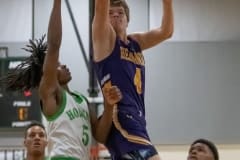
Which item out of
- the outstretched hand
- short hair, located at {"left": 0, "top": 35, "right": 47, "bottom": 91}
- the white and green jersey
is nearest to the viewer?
the outstretched hand

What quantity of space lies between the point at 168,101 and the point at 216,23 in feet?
3.23

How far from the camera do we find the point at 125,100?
2.70 m

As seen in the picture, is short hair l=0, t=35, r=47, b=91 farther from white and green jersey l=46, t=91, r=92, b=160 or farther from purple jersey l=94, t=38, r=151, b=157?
purple jersey l=94, t=38, r=151, b=157

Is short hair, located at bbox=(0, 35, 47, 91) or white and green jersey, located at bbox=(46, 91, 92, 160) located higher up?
short hair, located at bbox=(0, 35, 47, 91)

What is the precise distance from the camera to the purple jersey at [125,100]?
2.68 meters

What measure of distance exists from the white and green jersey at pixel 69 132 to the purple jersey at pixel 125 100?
0.12 metres

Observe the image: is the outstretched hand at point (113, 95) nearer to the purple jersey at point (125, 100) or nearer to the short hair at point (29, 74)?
the purple jersey at point (125, 100)

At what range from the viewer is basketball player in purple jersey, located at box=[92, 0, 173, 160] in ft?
8.72

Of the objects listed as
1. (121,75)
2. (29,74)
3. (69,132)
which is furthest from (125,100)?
(29,74)

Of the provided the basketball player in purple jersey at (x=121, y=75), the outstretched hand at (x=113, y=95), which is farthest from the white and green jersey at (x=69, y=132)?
the outstretched hand at (x=113, y=95)

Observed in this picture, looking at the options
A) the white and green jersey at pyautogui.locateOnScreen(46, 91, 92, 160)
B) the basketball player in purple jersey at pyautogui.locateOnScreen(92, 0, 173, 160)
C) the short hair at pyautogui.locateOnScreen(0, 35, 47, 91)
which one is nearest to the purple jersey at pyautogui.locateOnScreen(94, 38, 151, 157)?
the basketball player in purple jersey at pyautogui.locateOnScreen(92, 0, 173, 160)

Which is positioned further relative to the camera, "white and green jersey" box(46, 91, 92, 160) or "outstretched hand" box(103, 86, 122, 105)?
"white and green jersey" box(46, 91, 92, 160)

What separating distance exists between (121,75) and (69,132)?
0.34m

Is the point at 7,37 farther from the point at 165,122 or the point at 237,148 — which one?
the point at 237,148
